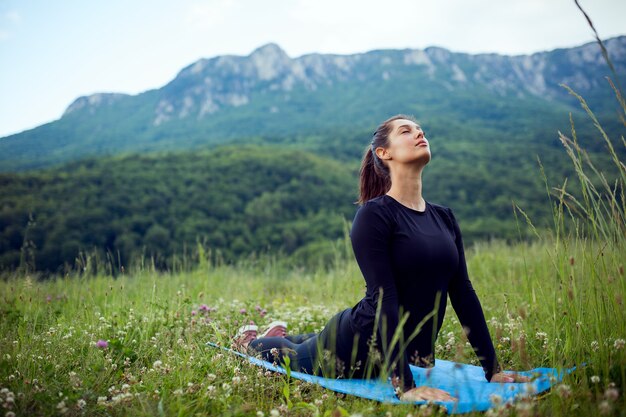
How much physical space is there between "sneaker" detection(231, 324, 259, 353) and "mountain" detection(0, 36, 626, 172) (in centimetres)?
7571

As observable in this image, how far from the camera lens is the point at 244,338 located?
380 centimetres

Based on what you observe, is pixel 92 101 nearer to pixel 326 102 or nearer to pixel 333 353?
pixel 326 102

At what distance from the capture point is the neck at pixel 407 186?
3.11 metres

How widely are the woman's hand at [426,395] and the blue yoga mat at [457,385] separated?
0.12ft

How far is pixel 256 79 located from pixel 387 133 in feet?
567

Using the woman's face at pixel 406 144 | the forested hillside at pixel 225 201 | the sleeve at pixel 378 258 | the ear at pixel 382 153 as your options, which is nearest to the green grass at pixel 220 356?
the sleeve at pixel 378 258

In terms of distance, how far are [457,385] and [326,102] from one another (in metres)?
138

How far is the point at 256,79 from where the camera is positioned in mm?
168500

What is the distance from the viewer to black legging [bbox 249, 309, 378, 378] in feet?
9.95

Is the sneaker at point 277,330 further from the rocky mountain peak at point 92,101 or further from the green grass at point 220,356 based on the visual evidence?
the rocky mountain peak at point 92,101

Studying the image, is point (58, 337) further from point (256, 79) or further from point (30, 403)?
point (256, 79)

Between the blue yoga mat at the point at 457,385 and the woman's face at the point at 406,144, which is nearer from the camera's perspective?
the blue yoga mat at the point at 457,385

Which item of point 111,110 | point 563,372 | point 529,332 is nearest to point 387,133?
point 563,372

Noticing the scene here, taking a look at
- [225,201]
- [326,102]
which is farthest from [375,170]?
[326,102]
